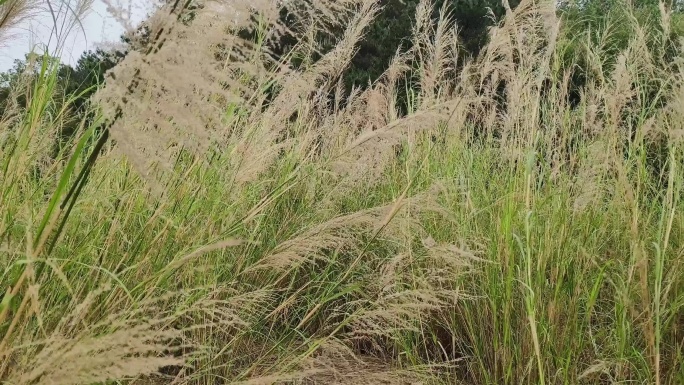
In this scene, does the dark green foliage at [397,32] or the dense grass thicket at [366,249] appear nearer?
the dense grass thicket at [366,249]

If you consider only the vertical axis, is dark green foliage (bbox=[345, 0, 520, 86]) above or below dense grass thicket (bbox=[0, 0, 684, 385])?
above

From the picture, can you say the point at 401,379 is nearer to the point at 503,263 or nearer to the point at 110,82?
the point at 503,263

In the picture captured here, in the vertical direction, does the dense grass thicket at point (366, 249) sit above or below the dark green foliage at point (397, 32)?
below

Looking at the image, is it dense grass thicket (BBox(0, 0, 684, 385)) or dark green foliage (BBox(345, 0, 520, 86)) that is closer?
dense grass thicket (BBox(0, 0, 684, 385))

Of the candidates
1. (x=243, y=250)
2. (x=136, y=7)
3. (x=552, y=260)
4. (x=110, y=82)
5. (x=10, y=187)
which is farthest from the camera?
(x=243, y=250)

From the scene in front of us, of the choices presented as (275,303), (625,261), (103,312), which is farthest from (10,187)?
(625,261)

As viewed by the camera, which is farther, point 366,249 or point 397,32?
point 397,32

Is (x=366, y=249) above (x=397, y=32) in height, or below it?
below

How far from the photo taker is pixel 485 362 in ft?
7.22

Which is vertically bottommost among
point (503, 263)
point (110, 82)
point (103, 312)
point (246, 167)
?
Answer: point (503, 263)

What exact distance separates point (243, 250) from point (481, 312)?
0.95m

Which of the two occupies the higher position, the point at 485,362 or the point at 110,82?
the point at 110,82

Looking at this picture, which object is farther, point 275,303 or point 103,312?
point 275,303

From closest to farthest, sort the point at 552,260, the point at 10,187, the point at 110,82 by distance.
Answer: the point at 110,82 < the point at 10,187 < the point at 552,260
